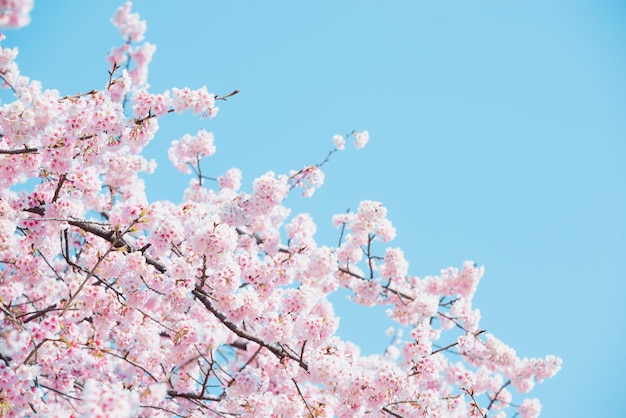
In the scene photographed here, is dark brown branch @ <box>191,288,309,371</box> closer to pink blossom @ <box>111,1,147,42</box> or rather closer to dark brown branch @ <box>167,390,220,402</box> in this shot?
dark brown branch @ <box>167,390,220,402</box>

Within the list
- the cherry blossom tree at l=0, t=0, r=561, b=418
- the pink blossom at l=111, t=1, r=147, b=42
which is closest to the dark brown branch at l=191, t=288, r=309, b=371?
the cherry blossom tree at l=0, t=0, r=561, b=418

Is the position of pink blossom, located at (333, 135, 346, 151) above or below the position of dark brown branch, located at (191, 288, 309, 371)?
above

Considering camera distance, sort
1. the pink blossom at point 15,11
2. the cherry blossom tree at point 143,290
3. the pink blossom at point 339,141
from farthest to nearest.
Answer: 1. the pink blossom at point 339,141
2. the cherry blossom tree at point 143,290
3. the pink blossom at point 15,11

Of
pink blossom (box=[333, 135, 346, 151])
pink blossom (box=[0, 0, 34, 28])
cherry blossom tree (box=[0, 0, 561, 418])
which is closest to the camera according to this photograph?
pink blossom (box=[0, 0, 34, 28])

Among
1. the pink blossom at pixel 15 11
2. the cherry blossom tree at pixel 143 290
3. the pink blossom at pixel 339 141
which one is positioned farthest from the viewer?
the pink blossom at pixel 339 141

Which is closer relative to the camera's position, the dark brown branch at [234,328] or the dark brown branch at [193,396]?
the dark brown branch at [234,328]

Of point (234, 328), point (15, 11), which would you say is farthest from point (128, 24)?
point (234, 328)

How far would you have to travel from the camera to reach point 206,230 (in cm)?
494

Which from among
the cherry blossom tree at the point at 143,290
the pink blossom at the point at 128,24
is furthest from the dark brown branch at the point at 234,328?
the pink blossom at the point at 128,24

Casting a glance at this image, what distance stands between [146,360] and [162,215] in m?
2.80

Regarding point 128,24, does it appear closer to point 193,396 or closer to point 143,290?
point 143,290

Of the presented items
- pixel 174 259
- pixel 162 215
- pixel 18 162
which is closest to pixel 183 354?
pixel 174 259

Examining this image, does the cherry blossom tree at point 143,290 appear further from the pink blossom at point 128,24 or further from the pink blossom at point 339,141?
the pink blossom at point 339,141

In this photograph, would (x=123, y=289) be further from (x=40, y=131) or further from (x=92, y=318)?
(x=40, y=131)
